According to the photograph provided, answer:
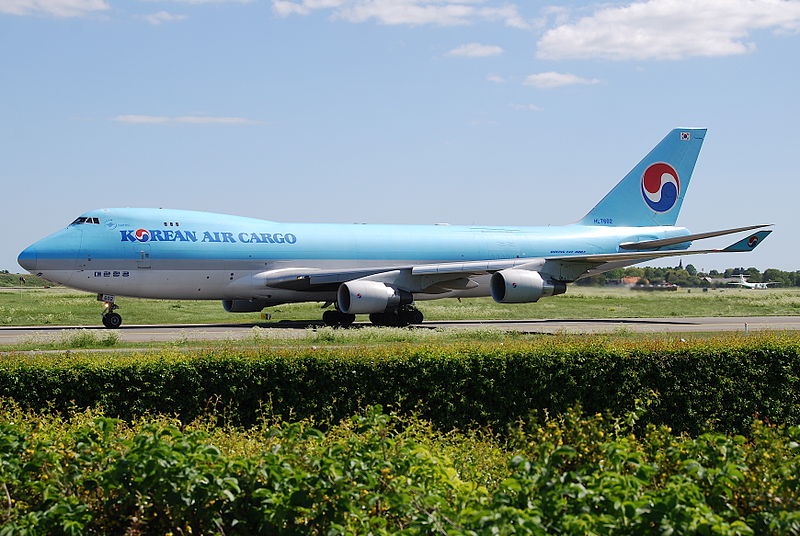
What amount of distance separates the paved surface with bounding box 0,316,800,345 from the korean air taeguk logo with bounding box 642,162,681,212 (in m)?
7.15

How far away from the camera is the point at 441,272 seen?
37.7 meters

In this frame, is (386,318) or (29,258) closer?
(29,258)

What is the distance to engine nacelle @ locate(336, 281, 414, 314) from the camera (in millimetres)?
35844

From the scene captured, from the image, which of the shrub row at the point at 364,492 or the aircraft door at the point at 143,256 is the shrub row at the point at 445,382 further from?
the aircraft door at the point at 143,256

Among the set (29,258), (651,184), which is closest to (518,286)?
(651,184)

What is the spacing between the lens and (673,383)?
57.2ft

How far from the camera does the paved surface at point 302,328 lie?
3036cm

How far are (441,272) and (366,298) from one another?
362 cm

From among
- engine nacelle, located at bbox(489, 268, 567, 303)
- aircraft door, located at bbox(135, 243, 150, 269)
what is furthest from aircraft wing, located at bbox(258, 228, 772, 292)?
aircraft door, located at bbox(135, 243, 150, 269)

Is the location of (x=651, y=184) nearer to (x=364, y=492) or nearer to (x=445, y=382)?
(x=445, y=382)

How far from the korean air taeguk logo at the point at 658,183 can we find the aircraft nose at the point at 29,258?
99.2 feet

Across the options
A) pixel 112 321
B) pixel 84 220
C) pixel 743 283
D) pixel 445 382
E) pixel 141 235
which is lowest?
pixel 743 283

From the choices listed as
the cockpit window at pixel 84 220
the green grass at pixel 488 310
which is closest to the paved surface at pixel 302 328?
the cockpit window at pixel 84 220

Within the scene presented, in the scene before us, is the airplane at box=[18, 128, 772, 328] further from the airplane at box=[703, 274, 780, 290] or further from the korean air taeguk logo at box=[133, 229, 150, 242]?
the airplane at box=[703, 274, 780, 290]
